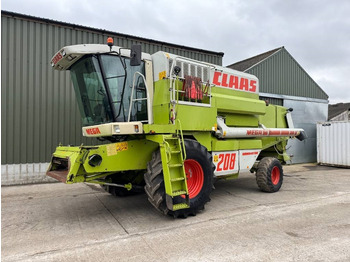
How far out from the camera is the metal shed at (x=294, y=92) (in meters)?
12.5

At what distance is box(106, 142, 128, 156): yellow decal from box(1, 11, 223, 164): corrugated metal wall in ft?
15.0

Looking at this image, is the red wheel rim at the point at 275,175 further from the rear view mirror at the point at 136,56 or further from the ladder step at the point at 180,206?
the rear view mirror at the point at 136,56

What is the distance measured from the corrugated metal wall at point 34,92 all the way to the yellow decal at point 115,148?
4.59 metres

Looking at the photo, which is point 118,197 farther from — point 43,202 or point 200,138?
point 200,138

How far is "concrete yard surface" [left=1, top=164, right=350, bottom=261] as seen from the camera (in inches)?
126

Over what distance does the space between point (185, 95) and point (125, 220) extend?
8.18 feet

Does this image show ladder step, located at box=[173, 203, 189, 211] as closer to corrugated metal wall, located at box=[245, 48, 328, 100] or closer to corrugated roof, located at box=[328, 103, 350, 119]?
corrugated metal wall, located at box=[245, 48, 328, 100]

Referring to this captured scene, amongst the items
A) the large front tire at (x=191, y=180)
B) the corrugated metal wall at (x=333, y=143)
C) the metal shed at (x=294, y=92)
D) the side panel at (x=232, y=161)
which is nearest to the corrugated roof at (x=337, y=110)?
the metal shed at (x=294, y=92)

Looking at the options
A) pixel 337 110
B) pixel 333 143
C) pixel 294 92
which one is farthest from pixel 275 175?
pixel 337 110

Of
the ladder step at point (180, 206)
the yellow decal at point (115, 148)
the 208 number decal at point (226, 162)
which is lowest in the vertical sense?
the ladder step at point (180, 206)

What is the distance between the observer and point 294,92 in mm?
13352

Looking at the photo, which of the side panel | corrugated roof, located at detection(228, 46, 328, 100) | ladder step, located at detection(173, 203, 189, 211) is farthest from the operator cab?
corrugated roof, located at detection(228, 46, 328, 100)

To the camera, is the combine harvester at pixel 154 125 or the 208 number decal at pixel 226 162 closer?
the combine harvester at pixel 154 125

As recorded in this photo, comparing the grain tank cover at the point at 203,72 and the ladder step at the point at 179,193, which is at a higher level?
the grain tank cover at the point at 203,72
